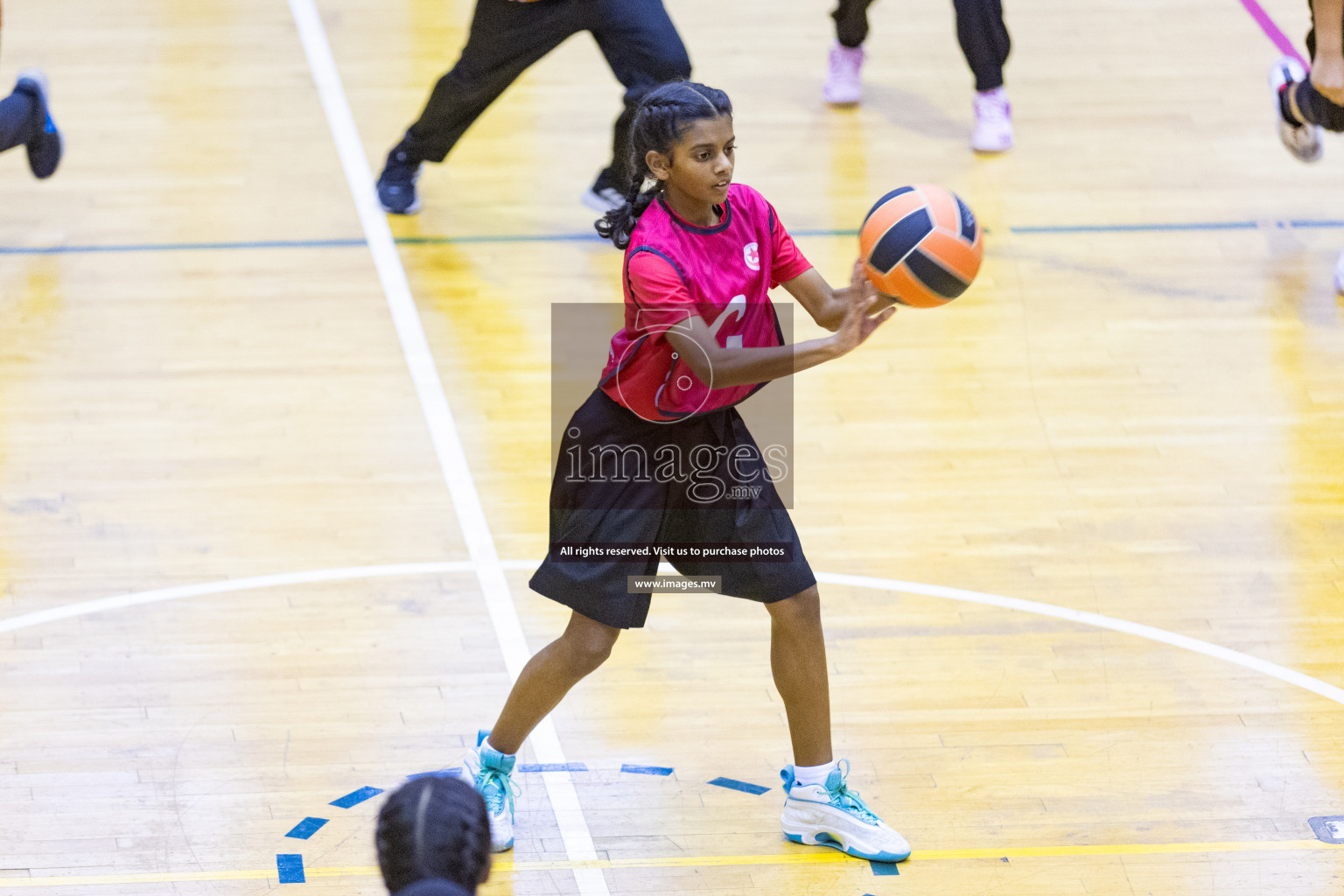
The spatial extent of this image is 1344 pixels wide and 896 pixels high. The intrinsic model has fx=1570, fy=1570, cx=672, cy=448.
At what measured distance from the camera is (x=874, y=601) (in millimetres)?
4242

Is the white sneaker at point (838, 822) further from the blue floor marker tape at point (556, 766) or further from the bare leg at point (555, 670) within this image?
the blue floor marker tape at point (556, 766)

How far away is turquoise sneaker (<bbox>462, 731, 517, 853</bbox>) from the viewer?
3361mm

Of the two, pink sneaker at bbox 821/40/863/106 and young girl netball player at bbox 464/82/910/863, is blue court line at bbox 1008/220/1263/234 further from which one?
young girl netball player at bbox 464/82/910/863

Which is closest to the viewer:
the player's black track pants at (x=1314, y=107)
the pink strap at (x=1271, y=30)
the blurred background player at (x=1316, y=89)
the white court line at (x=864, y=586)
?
the white court line at (x=864, y=586)

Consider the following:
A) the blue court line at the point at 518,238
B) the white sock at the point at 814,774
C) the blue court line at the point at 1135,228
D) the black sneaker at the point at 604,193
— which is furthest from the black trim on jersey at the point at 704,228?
the blue court line at the point at 1135,228

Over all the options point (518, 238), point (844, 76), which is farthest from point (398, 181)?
point (844, 76)

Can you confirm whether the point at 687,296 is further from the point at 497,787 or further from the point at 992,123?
the point at 992,123

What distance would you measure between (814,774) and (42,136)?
171 inches

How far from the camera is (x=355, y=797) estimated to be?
3.51 m

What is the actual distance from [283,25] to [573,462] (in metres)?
5.52

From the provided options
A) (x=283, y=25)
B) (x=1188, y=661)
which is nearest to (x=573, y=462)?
(x=1188, y=661)

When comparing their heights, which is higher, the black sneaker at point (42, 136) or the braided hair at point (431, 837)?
the braided hair at point (431, 837)

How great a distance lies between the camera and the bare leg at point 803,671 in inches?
127

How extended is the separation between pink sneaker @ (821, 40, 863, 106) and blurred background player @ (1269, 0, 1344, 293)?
6.08 feet
